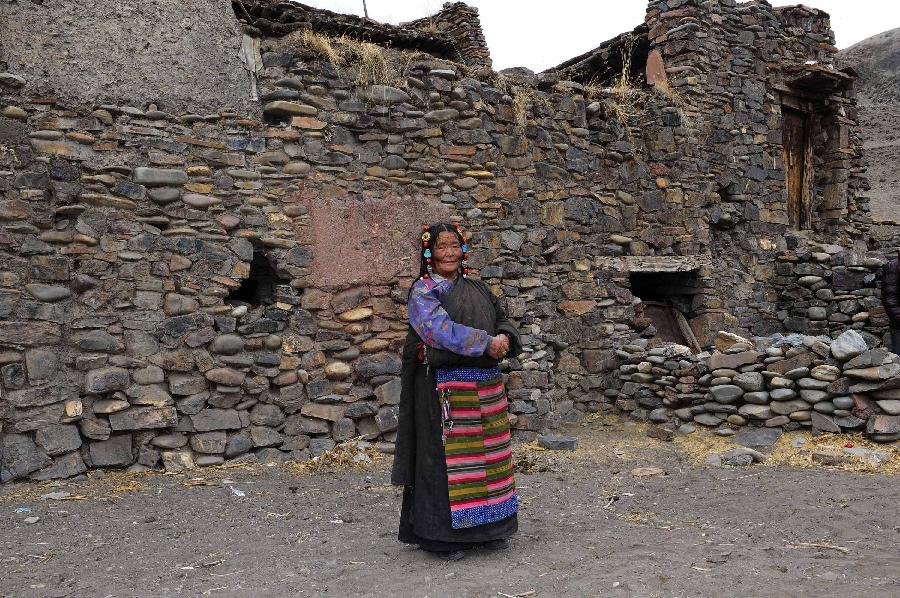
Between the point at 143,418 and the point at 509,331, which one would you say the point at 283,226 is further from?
the point at 509,331

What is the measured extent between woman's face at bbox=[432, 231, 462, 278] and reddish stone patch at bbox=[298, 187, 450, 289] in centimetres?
215

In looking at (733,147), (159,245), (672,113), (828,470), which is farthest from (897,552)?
(733,147)

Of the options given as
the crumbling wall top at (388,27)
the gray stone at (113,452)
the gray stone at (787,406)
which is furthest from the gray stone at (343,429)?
the gray stone at (787,406)

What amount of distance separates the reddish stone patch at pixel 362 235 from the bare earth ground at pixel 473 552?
1521mm

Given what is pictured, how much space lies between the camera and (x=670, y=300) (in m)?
8.41

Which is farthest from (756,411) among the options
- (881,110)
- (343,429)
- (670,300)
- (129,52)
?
(881,110)

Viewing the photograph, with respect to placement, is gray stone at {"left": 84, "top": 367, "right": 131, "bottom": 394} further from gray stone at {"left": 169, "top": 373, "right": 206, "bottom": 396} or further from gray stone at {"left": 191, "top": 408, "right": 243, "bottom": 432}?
gray stone at {"left": 191, "top": 408, "right": 243, "bottom": 432}

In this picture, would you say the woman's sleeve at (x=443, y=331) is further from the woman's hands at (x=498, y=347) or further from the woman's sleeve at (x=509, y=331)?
the woman's sleeve at (x=509, y=331)

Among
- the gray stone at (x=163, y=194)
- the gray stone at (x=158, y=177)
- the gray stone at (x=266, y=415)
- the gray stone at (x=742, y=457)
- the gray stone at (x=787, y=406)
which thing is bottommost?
the gray stone at (x=742, y=457)

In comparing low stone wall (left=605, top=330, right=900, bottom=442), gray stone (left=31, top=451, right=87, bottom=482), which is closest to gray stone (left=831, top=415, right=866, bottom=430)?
low stone wall (left=605, top=330, right=900, bottom=442)

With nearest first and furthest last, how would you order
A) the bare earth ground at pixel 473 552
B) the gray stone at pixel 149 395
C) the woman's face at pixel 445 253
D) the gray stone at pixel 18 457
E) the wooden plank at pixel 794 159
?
1. the bare earth ground at pixel 473 552
2. the woman's face at pixel 445 253
3. the gray stone at pixel 18 457
4. the gray stone at pixel 149 395
5. the wooden plank at pixel 794 159

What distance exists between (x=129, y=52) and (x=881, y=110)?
1026 inches

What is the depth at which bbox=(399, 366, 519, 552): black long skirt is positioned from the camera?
11.1ft

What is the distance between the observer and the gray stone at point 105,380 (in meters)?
4.70
